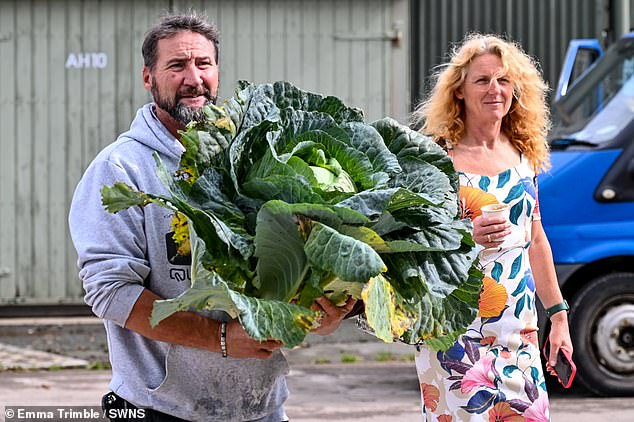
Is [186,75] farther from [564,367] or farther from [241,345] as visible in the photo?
[564,367]

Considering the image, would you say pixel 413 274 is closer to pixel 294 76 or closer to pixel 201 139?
pixel 201 139

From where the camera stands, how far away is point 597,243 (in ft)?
25.9

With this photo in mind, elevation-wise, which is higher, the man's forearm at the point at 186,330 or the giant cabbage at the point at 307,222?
the giant cabbage at the point at 307,222

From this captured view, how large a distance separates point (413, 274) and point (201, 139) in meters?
0.61

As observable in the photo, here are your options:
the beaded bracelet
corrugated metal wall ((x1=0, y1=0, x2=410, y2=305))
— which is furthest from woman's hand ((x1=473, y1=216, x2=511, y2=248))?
corrugated metal wall ((x1=0, y1=0, x2=410, y2=305))

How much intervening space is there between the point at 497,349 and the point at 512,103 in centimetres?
111

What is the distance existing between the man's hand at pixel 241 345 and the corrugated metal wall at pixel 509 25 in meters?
8.88

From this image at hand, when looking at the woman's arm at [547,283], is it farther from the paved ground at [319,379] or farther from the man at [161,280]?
the paved ground at [319,379]

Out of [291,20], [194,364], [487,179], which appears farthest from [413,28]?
[194,364]

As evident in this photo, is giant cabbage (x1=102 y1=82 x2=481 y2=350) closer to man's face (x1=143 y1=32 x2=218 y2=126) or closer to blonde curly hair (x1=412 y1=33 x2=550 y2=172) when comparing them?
man's face (x1=143 y1=32 x2=218 y2=126)

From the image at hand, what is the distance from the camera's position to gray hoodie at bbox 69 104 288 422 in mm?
2998

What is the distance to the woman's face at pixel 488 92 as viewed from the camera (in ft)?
15.3

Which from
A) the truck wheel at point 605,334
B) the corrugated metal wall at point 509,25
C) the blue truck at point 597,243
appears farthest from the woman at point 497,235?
the corrugated metal wall at point 509,25

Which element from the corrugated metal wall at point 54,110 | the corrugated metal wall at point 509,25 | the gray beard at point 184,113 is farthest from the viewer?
the corrugated metal wall at point 509,25
